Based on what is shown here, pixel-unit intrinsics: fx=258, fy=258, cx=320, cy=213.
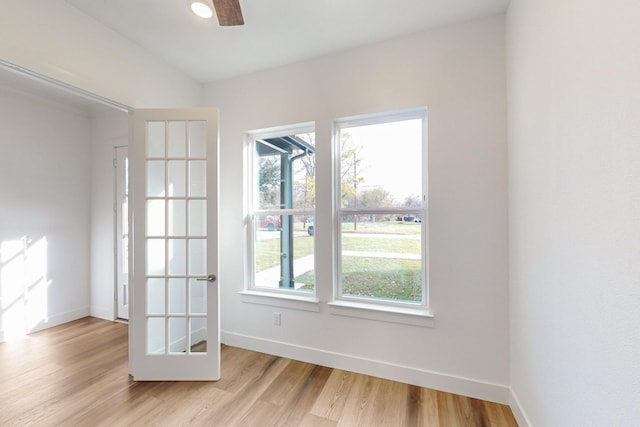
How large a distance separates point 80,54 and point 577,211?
295cm

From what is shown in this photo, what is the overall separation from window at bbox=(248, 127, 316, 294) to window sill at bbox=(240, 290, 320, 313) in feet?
0.29

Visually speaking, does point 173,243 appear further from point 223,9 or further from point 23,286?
point 23,286

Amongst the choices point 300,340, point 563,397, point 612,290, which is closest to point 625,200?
point 612,290

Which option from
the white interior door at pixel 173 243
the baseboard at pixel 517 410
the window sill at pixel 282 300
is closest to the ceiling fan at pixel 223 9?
the white interior door at pixel 173 243

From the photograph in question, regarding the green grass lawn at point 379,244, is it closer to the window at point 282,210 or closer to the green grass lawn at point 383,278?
the green grass lawn at point 383,278

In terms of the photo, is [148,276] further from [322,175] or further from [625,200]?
[625,200]

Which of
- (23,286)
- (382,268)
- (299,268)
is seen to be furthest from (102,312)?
(382,268)

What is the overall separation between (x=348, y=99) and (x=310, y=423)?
2.38 meters

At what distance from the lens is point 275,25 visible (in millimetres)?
1912

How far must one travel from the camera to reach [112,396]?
186 cm

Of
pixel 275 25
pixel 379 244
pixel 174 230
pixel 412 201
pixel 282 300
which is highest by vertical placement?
pixel 275 25

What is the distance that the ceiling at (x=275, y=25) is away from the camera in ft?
5.65

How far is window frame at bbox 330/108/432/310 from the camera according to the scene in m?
2.06

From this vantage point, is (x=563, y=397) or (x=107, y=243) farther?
(x=107, y=243)
